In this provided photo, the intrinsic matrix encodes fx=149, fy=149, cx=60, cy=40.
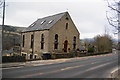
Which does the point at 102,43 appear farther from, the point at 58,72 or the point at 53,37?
the point at 58,72

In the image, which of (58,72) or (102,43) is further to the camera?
(102,43)

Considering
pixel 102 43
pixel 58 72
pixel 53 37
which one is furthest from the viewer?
pixel 102 43

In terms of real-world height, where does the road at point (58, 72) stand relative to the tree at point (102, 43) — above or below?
below

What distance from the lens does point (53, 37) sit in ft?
117

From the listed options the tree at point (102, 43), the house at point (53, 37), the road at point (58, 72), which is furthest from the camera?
the tree at point (102, 43)

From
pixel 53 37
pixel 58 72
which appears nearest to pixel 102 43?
pixel 53 37

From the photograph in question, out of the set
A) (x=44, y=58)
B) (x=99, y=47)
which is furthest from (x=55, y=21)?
(x=99, y=47)

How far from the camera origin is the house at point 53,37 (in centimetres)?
3538

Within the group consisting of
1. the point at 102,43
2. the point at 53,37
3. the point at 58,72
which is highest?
the point at 53,37

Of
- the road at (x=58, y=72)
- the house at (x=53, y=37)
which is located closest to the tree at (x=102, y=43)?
the house at (x=53, y=37)

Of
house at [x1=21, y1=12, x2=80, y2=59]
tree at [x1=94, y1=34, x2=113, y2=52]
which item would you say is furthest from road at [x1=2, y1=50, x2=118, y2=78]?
tree at [x1=94, y1=34, x2=113, y2=52]

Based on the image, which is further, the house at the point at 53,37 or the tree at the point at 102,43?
the tree at the point at 102,43

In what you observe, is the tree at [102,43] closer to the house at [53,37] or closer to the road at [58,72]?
the house at [53,37]

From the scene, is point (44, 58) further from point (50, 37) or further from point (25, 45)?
point (25, 45)
